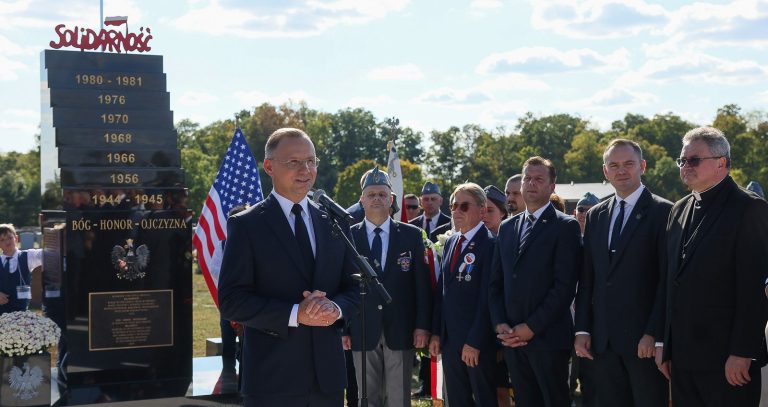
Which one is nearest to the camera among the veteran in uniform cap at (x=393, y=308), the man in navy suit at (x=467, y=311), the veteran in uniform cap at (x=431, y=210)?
the man in navy suit at (x=467, y=311)

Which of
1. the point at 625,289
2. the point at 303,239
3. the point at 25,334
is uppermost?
the point at 303,239

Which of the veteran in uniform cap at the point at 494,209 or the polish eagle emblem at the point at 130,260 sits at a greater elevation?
the veteran in uniform cap at the point at 494,209

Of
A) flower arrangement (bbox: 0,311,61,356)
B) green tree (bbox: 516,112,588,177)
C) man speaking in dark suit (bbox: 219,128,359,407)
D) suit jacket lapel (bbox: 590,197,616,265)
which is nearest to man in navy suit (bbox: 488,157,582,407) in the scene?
suit jacket lapel (bbox: 590,197,616,265)

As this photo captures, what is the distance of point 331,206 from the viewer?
14.6ft

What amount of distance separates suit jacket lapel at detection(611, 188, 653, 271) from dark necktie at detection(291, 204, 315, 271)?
2423mm

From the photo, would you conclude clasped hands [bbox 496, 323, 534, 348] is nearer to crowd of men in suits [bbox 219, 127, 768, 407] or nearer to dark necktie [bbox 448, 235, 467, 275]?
crowd of men in suits [bbox 219, 127, 768, 407]

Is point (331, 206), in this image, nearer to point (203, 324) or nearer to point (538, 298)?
point (538, 298)

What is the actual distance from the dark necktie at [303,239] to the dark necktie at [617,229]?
2.45 meters

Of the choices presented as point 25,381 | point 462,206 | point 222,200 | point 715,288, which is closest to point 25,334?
point 25,381

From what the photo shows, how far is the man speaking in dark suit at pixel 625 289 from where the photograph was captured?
5.70 metres

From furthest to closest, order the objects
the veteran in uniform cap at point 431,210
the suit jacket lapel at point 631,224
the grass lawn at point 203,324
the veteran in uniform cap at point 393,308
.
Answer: the grass lawn at point 203,324 → the veteran in uniform cap at point 431,210 → the veteran in uniform cap at point 393,308 → the suit jacket lapel at point 631,224

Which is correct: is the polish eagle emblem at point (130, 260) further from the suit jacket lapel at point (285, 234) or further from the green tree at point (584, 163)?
the green tree at point (584, 163)

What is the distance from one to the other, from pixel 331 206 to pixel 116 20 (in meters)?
6.74

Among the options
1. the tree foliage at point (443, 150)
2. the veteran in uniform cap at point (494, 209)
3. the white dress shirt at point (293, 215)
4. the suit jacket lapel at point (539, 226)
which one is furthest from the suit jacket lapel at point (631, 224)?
the tree foliage at point (443, 150)
